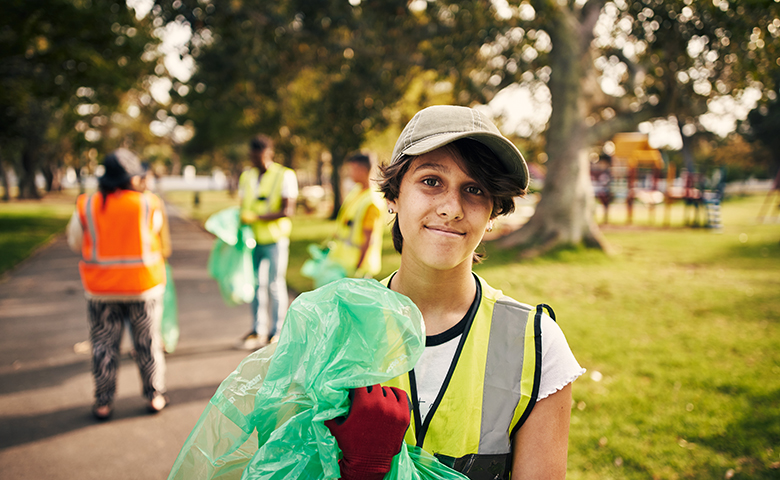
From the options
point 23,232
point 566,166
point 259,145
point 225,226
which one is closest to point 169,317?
point 225,226

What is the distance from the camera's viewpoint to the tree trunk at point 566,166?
11.7 m

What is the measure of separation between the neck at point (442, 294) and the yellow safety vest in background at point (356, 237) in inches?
124

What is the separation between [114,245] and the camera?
3955mm

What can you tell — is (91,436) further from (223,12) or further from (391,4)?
(391,4)

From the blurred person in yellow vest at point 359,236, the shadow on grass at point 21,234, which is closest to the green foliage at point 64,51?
the shadow on grass at point 21,234

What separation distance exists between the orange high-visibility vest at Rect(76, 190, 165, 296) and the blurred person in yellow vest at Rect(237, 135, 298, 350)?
1450 millimetres

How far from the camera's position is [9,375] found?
4883 mm

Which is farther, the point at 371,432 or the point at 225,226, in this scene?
the point at 225,226

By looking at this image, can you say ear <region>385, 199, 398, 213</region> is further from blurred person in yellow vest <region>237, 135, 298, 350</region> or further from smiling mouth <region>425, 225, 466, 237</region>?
blurred person in yellow vest <region>237, 135, 298, 350</region>

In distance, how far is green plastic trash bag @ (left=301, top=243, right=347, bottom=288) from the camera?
15.3 feet

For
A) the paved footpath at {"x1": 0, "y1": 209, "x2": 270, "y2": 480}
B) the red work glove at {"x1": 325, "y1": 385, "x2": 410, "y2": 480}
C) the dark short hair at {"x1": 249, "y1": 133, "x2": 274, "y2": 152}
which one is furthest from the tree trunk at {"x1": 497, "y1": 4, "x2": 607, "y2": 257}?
the red work glove at {"x1": 325, "y1": 385, "x2": 410, "y2": 480}

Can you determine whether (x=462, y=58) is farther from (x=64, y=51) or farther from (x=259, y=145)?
(x=64, y=51)

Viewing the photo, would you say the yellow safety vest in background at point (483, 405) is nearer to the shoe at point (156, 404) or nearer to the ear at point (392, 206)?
the ear at point (392, 206)

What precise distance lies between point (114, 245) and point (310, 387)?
3374 mm
